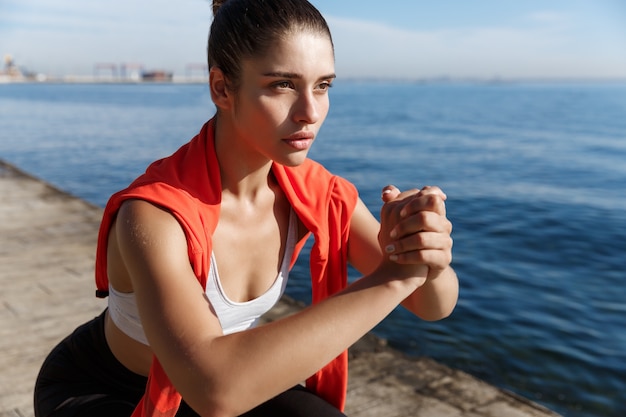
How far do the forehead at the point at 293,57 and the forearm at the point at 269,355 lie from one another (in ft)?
1.87

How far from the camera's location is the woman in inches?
51.0

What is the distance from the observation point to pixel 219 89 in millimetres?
1619

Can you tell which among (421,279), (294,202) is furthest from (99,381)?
(421,279)

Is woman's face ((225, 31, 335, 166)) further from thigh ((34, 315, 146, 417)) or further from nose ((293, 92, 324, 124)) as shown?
thigh ((34, 315, 146, 417))

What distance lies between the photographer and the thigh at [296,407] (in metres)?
1.72

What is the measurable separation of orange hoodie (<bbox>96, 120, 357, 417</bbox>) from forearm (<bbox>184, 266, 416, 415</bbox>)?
287mm

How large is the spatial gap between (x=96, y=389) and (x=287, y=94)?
1.05m

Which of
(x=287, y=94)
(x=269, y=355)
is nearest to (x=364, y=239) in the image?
(x=287, y=94)

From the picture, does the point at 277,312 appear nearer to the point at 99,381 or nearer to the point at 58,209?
the point at 99,381

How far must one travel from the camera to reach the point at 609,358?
6.20m

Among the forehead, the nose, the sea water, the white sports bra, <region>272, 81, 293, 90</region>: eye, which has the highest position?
the forehead

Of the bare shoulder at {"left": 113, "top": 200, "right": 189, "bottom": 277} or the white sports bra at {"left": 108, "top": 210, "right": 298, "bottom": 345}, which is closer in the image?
the bare shoulder at {"left": 113, "top": 200, "right": 189, "bottom": 277}

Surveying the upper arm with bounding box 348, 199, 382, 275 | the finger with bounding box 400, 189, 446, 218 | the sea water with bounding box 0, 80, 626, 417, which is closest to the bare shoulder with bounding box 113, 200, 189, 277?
the finger with bounding box 400, 189, 446, 218

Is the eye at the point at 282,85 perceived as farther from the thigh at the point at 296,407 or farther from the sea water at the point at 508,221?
the sea water at the point at 508,221
